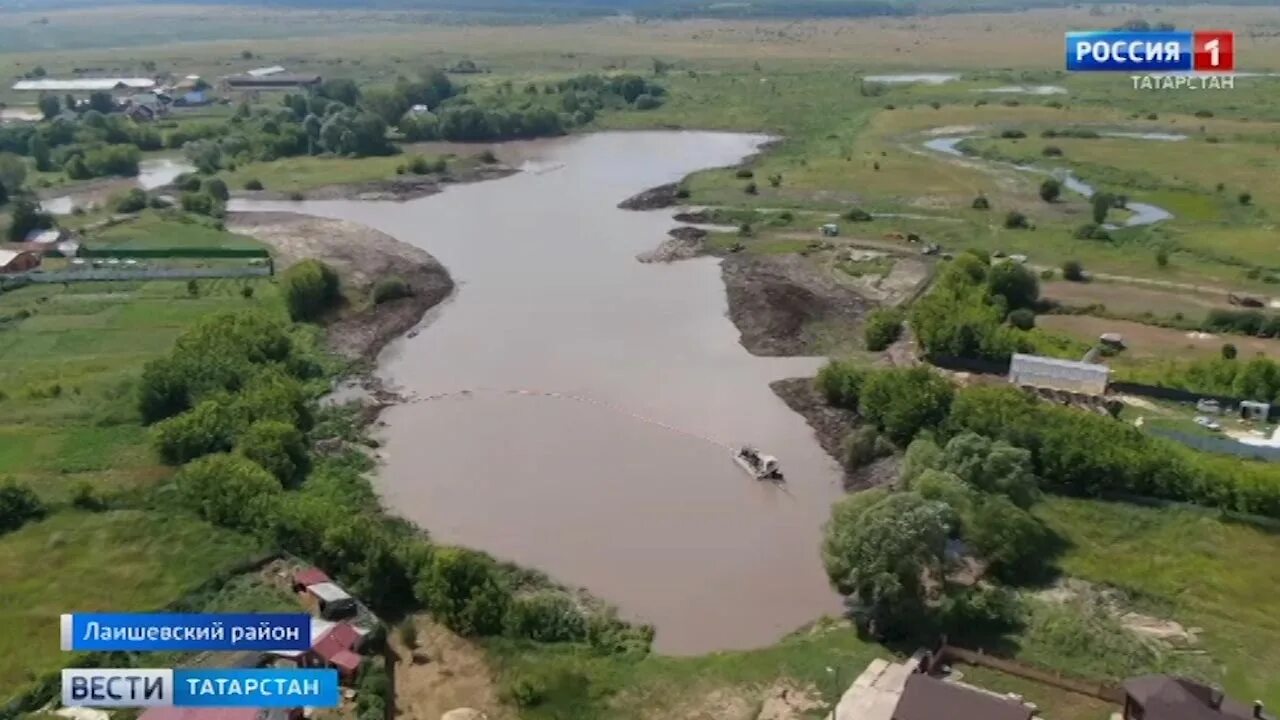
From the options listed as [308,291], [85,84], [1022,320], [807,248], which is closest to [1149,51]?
[807,248]

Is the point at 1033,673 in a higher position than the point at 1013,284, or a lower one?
lower

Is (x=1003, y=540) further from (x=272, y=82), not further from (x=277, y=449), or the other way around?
(x=272, y=82)

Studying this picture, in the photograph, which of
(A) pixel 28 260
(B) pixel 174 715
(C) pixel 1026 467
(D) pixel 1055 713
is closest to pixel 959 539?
(C) pixel 1026 467

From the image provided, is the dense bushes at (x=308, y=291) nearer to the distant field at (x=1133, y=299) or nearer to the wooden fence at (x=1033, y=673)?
the distant field at (x=1133, y=299)

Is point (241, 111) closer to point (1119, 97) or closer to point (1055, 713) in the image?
point (1119, 97)

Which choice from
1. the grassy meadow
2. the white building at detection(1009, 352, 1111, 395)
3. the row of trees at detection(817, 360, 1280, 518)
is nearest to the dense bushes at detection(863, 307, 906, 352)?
the white building at detection(1009, 352, 1111, 395)

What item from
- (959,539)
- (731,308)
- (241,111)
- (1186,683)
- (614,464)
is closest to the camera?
(1186,683)
